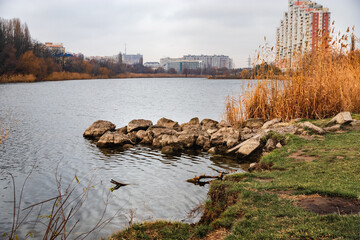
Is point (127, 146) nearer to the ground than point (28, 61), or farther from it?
nearer to the ground

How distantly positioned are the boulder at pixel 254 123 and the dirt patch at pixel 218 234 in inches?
348

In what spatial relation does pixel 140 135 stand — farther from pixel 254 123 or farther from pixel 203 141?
pixel 254 123

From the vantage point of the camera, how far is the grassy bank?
12.6 ft

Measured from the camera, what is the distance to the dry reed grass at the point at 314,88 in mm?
11750

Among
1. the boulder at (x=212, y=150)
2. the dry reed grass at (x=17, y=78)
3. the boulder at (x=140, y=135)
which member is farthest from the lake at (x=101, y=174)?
the dry reed grass at (x=17, y=78)

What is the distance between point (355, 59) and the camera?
43.7 feet

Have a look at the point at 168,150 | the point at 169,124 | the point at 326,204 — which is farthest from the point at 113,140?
the point at 326,204

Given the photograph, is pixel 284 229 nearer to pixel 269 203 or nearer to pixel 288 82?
pixel 269 203

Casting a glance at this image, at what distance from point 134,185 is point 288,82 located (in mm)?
7300

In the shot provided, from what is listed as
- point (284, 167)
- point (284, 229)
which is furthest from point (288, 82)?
point (284, 229)

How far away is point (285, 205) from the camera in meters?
4.69

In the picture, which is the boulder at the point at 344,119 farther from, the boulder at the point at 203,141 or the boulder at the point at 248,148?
the boulder at the point at 203,141

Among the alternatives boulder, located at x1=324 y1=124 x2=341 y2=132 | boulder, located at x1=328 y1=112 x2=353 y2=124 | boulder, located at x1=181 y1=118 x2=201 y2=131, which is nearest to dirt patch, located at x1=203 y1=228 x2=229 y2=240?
boulder, located at x1=324 y1=124 x2=341 y2=132

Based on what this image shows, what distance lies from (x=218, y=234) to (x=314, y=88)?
8.82 metres
